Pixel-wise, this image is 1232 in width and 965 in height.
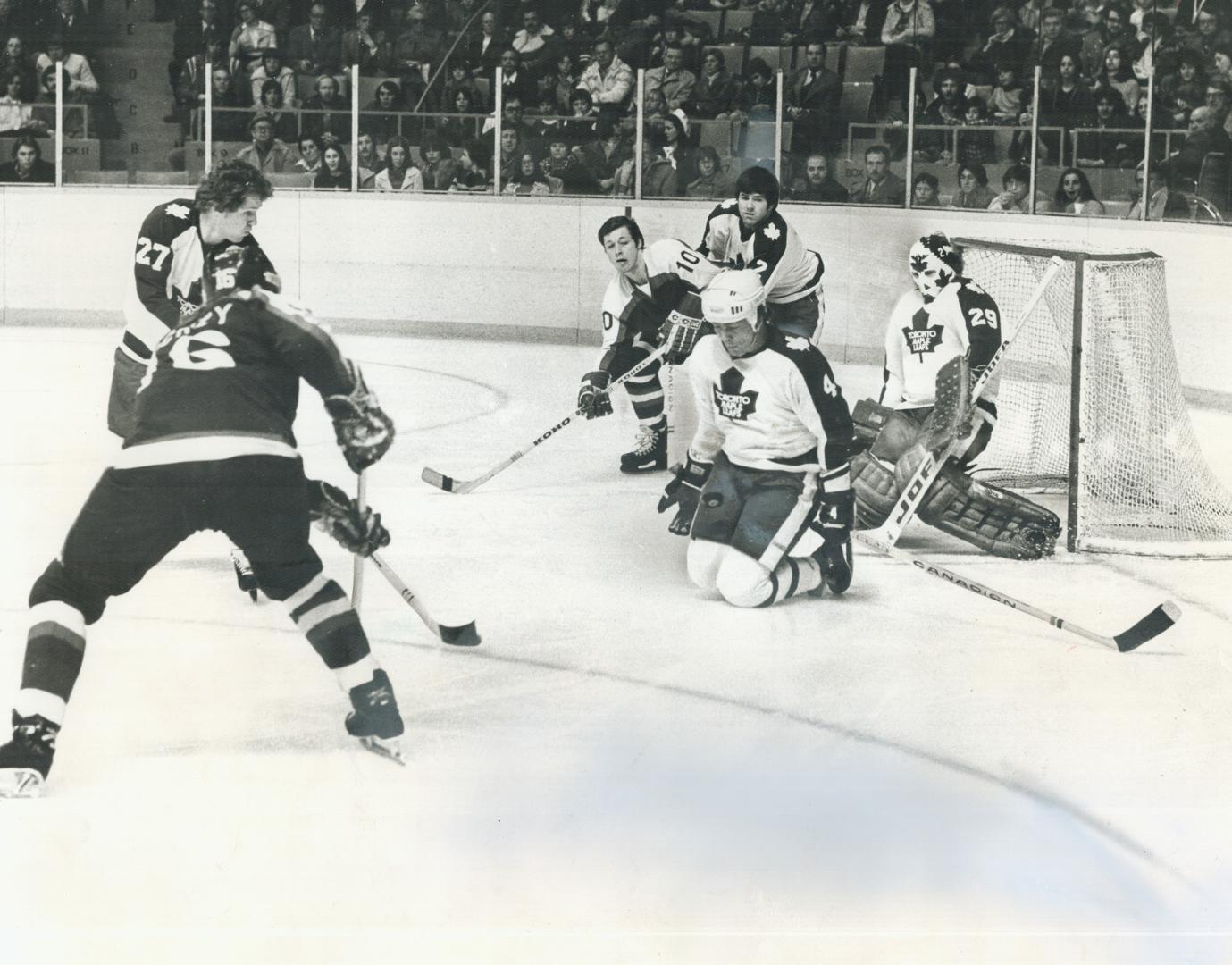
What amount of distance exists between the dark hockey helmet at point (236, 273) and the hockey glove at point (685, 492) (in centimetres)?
141

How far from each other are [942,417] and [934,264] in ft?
1.34

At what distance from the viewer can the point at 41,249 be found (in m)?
5.04

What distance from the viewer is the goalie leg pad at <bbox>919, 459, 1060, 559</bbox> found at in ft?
12.1

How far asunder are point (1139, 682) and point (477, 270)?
106 inches

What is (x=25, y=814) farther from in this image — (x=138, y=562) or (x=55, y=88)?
(x=55, y=88)

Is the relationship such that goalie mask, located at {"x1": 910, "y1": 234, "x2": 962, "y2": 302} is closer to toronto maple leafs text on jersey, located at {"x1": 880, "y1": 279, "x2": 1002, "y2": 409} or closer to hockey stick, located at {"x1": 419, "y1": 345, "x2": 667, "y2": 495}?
toronto maple leafs text on jersey, located at {"x1": 880, "y1": 279, "x2": 1002, "y2": 409}

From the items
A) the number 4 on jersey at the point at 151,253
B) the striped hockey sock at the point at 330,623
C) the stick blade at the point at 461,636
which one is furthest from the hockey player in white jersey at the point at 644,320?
the striped hockey sock at the point at 330,623

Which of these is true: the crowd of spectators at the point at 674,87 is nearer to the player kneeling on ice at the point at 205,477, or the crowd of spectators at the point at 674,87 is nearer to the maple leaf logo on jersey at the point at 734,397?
the maple leaf logo on jersey at the point at 734,397

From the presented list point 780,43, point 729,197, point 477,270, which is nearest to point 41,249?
point 477,270

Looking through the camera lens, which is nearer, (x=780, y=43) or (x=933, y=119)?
(x=780, y=43)

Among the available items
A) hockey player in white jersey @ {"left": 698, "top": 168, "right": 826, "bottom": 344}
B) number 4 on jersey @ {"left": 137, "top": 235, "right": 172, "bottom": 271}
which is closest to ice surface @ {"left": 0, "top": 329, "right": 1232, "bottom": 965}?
number 4 on jersey @ {"left": 137, "top": 235, "right": 172, "bottom": 271}

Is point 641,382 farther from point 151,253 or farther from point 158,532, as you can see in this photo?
point 158,532

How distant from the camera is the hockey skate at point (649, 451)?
14.0 feet

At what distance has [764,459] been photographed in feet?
11.0
